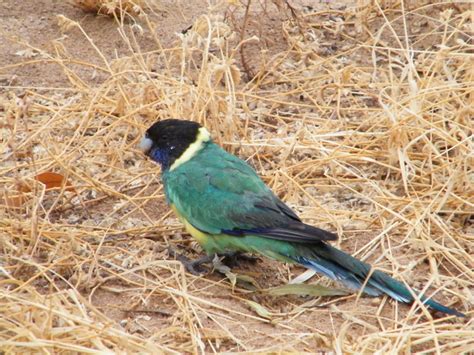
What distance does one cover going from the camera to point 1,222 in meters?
4.49

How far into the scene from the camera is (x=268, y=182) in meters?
5.07

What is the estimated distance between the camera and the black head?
15.3ft

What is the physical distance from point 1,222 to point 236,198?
3.45 feet

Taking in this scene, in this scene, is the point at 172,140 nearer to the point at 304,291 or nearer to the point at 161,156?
the point at 161,156

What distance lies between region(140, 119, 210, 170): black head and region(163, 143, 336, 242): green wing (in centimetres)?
11

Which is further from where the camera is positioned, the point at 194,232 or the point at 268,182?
the point at 268,182

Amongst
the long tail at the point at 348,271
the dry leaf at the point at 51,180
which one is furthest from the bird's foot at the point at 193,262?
the dry leaf at the point at 51,180

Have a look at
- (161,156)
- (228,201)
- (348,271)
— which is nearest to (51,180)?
(161,156)

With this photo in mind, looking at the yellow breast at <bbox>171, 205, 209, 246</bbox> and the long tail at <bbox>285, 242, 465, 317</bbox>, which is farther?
the yellow breast at <bbox>171, 205, 209, 246</bbox>

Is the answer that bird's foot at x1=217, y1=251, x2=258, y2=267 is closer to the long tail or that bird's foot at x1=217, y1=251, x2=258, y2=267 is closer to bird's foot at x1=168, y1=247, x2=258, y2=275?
bird's foot at x1=168, y1=247, x2=258, y2=275

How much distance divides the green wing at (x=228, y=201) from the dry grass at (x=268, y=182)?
10.3 inches

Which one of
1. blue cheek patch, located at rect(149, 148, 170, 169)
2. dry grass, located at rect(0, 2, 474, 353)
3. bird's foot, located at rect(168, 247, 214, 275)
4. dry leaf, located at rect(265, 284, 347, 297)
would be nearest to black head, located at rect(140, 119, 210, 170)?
blue cheek patch, located at rect(149, 148, 170, 169)

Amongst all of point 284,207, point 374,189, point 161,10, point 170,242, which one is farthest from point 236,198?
point 161,10

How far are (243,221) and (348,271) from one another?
48cm
